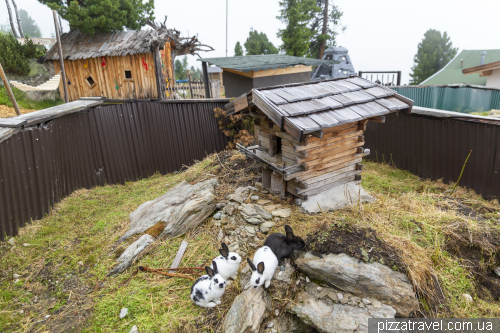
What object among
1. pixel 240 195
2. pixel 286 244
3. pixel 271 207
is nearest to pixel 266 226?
pixel 271 207

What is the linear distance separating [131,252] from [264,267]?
2860 mm

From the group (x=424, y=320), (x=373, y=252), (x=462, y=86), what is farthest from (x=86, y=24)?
(x=462, y=86)

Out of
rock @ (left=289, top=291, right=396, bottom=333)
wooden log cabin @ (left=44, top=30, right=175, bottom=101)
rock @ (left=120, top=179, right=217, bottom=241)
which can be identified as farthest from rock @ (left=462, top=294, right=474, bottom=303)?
wooden log cabin @ (left=44, top=30, right=175, bottom=101)

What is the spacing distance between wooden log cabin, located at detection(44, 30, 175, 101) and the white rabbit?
9.21 metres

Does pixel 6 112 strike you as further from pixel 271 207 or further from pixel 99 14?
pixel 271 207

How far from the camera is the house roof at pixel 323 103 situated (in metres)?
4.79

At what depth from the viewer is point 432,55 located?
3034 cm

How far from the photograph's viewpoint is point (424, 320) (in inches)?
152

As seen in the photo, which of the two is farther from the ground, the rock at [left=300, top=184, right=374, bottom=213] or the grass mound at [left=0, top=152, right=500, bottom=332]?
the rock at [left=300, top=184, right=374, bottom=213]

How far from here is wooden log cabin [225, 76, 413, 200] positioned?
4992 millimetres

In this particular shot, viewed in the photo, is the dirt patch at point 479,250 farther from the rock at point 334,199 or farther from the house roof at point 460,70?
the house roof at point 460,70

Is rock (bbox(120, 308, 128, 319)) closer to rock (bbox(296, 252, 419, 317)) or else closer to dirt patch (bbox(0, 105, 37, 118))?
rock (bbox(296, 252, 419, 317))

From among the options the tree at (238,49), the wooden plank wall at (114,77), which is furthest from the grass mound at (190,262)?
the tree at (238,49)

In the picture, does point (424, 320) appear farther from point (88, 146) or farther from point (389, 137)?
point (88, 146)
